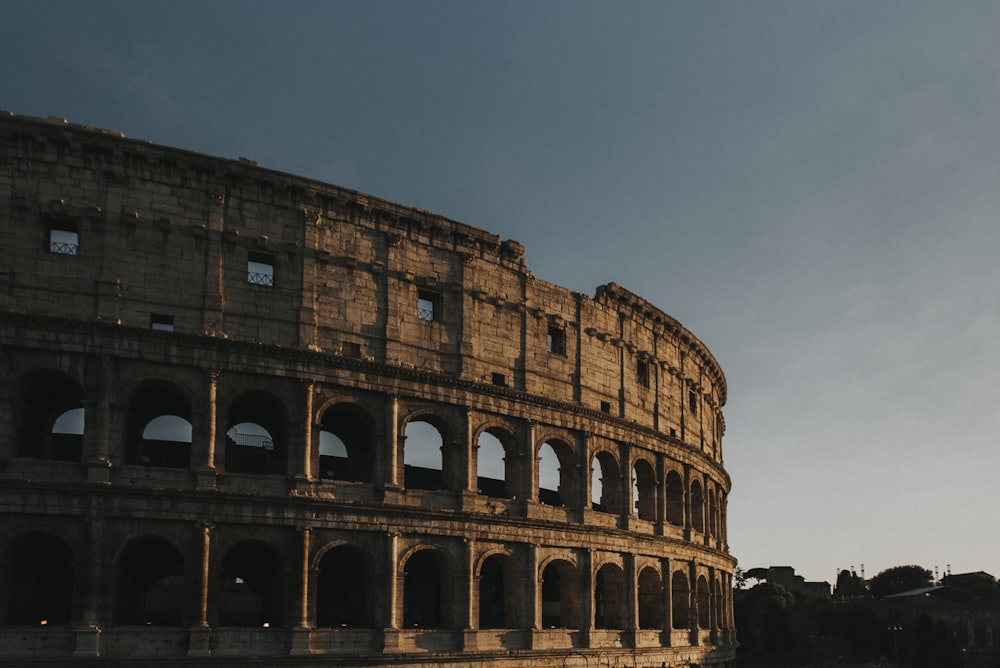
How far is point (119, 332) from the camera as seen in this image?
1055 inches

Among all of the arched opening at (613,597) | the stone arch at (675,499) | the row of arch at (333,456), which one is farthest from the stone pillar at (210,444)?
the stone arch at (675,499)

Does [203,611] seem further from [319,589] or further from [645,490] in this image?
[645,490]

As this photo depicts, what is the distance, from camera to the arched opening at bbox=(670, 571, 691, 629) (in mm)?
41594

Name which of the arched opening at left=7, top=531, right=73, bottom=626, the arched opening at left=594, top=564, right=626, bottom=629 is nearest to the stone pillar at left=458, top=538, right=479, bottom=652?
the arched opening at left=594, top=564, right=626, bottom=629

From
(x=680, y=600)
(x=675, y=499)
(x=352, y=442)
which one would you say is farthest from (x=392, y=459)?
(x=680, y=600)

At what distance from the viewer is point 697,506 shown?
45344 mm

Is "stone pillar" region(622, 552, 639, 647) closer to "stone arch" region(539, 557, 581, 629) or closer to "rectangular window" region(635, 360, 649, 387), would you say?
"stone arch" region(539, 557, 581, 629)

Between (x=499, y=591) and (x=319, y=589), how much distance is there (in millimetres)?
7451

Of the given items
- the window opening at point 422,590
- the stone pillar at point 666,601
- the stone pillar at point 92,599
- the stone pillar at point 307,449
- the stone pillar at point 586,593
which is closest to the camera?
the stone pillar at point 92,599

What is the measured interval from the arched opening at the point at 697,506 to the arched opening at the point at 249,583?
22.1 meters

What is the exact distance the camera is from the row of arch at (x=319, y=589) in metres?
26.7

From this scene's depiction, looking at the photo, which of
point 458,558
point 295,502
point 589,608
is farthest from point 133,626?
point 589,608

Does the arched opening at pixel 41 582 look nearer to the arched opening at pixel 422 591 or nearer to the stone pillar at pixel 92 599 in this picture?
the stone pillar at pixel 92 599

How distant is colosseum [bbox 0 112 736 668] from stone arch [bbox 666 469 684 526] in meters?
5.50
